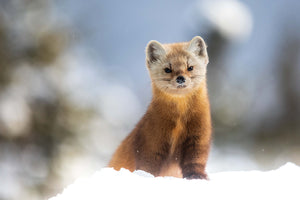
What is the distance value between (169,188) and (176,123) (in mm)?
1294

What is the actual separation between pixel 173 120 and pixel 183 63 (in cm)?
73

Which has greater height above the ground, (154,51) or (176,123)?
(154,51)

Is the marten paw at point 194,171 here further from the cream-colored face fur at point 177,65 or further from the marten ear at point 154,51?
the marten ear at point 154,51

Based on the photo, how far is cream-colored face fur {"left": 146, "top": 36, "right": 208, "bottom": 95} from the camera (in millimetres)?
4941

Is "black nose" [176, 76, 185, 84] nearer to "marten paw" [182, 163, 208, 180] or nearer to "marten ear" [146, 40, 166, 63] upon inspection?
"marten ear" [146, 40, 166, 63]

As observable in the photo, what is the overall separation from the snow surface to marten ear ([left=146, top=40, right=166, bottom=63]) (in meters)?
1.82

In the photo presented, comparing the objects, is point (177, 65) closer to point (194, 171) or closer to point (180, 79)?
point (180, 79)

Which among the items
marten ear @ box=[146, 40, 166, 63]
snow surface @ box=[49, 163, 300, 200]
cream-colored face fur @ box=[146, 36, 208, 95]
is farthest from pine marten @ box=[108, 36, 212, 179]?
snow surface @ box=[49, 163, 300, 200]

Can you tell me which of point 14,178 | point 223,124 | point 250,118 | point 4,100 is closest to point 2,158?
point 14,178

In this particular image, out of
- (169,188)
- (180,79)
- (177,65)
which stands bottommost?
(169,188)

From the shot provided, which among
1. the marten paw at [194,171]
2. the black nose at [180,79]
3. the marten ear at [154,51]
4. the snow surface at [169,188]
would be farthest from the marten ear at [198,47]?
the snow surface at [169,188]

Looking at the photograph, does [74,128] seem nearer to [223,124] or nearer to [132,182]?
[223,124]

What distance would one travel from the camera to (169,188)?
379 cm

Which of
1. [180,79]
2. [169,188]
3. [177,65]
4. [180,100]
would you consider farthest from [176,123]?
[169,188]
